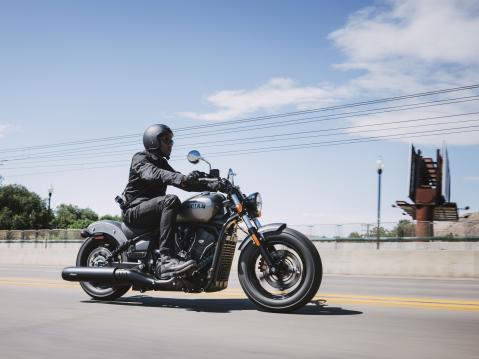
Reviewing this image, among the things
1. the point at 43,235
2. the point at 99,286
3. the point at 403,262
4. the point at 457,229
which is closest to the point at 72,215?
the point at 43,235

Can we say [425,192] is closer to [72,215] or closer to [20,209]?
[20,209]

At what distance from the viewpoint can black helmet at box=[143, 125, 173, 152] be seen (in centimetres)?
635

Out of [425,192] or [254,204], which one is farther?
[425,192]

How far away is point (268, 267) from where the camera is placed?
5535 millimetres

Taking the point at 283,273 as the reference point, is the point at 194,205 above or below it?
above

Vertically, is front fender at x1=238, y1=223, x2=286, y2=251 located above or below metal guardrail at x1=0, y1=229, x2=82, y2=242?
above

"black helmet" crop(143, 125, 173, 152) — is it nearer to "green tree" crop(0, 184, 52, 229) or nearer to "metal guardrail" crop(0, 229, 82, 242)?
"metal guardrail" crop(0, 229, 82, 242)

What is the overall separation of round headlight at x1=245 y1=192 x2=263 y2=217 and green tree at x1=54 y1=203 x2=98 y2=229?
114 meters

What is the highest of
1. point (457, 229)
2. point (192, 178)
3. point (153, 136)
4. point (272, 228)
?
point (153, 136)

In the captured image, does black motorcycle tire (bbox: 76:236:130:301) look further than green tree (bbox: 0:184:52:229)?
No

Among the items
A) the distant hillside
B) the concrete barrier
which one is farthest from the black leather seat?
the distant hillside

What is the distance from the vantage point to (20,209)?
9200cm

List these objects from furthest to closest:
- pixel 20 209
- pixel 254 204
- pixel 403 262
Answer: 1. pixel 20 209
2. pixel 403 262
3. pixel 254 204

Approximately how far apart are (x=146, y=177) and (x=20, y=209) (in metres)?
93.3
